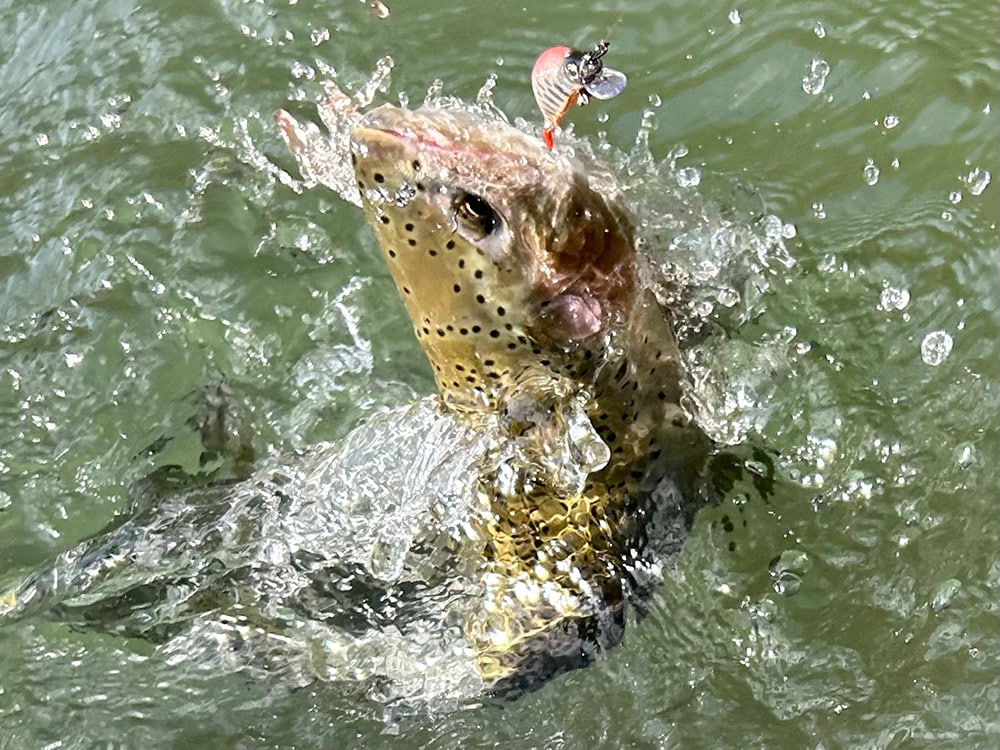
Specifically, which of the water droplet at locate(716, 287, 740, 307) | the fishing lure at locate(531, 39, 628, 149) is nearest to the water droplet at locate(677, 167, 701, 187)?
the water droplet at locate(716, 287, 740, 307)

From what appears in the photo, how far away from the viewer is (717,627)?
348cm

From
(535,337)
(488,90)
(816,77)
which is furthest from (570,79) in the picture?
(816,77)

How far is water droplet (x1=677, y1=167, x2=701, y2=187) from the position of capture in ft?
12.3

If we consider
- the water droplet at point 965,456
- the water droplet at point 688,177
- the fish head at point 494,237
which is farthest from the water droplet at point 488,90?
the water droplet at point 965,456

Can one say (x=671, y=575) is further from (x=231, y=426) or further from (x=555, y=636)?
(x=231, y=426)

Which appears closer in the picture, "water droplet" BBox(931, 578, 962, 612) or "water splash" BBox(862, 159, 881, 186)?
"water droplet" BBox(931, 578, 962, 612)

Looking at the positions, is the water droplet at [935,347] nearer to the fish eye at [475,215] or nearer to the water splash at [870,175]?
the water splash at [870,175]

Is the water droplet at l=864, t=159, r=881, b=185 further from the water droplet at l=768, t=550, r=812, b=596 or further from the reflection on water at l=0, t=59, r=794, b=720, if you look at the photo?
the water droplet at l=768, t=550, r=812, b=596

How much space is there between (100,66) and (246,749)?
2.95m

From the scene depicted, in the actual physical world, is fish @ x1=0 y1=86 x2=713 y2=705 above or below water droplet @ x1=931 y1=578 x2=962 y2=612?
above

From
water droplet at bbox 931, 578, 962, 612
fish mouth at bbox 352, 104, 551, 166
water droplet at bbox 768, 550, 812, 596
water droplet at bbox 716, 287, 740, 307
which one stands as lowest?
water droplet at bbox 931, 578, 962, 612

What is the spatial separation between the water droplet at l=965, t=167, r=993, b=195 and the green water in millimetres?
17

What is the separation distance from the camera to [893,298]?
3.73m

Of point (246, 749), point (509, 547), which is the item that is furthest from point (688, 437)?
point (246, 749)
